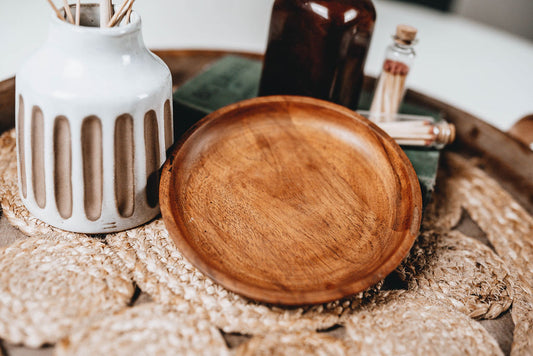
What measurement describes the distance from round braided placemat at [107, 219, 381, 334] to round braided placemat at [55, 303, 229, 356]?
2 centimetres

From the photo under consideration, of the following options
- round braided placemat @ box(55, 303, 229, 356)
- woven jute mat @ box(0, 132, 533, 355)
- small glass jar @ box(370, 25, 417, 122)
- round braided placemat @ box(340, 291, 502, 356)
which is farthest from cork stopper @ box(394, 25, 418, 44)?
round braided placemat @ box(55, 303, 229, 356)

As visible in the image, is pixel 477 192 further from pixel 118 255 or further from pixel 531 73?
pixel 531 73

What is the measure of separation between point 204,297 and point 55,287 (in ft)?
0.48

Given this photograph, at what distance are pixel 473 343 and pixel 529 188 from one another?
35 cm

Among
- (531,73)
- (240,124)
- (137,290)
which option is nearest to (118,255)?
(137,290)

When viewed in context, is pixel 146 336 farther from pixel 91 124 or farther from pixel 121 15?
pixel 121 15

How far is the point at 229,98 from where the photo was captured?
0.70 metres

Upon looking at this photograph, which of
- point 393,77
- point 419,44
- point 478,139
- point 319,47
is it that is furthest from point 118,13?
point 419,44

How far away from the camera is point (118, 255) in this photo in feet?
1.62

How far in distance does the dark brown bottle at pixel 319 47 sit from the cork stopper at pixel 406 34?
0.07 meters

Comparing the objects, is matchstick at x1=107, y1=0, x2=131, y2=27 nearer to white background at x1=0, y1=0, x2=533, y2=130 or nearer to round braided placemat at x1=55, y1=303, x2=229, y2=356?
round braided placemat at x1=55, y1=303, x2=229, y2=356

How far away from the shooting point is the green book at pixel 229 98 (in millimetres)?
632

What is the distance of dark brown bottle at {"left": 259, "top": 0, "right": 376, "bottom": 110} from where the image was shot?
587 mm

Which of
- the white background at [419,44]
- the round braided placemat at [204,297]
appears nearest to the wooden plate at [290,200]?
the round braided placemat at [204,297]
